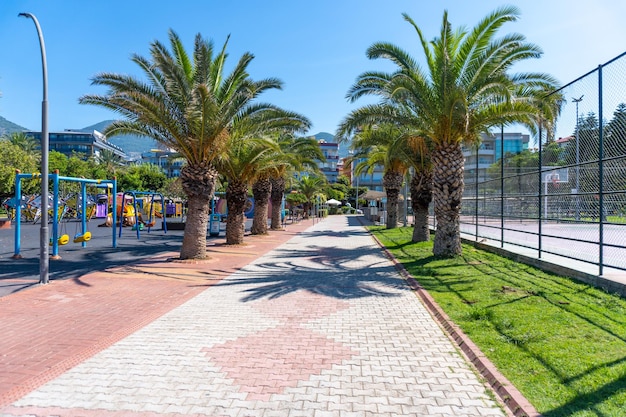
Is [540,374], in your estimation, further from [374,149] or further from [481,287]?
[374,149]

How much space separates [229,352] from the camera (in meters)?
5.18

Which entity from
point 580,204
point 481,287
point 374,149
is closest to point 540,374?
point 481,287

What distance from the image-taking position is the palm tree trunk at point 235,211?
17750 mm

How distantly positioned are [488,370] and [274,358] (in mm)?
2221

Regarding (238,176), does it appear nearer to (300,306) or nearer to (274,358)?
(300,306)

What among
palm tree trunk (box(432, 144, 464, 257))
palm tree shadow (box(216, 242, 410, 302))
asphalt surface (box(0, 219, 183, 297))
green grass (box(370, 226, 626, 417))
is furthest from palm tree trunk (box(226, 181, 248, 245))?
green grass (box(370, 226, 626, 417))

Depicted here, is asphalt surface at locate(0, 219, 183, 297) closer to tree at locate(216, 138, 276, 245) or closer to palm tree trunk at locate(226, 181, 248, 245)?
palm tree trunk at locate(226, 181, 248, 245)

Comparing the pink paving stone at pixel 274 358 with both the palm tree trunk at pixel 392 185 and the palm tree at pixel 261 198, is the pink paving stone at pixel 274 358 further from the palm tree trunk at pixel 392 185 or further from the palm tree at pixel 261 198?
the palm tree trunk at pixel 392 185

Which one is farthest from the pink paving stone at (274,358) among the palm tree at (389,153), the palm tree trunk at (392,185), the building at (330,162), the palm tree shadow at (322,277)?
the building at (330,162)

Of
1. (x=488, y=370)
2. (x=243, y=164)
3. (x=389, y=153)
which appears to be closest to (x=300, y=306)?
(x=488, y=370)

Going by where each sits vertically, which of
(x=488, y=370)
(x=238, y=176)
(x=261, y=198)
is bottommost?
(x=488, y=370)

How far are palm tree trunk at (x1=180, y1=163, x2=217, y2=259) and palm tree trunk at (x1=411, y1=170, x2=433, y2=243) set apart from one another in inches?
358

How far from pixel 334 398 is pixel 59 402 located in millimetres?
2374

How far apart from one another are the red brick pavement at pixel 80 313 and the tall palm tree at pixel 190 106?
2.30 meters
